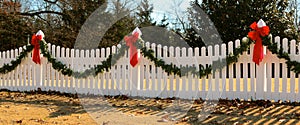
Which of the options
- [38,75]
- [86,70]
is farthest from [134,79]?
[38,75]

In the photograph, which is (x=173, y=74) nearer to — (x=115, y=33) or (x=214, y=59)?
(x=214, y=59)

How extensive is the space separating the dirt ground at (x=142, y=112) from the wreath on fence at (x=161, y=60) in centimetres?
77

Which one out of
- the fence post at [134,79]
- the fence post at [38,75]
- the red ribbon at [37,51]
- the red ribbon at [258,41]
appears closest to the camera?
the red ribbon at [258,41]

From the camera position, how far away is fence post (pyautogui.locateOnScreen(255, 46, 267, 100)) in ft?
24.6

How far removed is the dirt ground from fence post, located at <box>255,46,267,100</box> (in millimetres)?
236

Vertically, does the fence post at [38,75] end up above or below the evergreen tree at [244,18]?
below

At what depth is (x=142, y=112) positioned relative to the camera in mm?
6574

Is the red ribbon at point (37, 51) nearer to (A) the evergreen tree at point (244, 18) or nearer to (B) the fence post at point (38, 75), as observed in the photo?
(B) the fence post at point (38, 75)

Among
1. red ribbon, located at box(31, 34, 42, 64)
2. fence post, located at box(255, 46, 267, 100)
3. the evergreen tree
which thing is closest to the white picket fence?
fence post, located at box(255, 46, 267, 100)

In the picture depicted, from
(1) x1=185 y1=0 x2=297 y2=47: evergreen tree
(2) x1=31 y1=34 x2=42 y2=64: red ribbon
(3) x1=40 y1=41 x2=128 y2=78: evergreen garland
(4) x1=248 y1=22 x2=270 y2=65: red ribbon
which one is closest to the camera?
(4) x1=248 y1=22 x2=270 y2=65: red ribbon

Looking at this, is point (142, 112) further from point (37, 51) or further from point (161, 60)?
point (37, 51)

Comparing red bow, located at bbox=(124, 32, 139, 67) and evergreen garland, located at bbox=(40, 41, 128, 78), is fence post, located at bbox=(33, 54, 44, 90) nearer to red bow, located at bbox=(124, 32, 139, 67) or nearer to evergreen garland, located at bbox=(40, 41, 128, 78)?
evergreen garland, located at bbox=(40, 41, 128, 78)

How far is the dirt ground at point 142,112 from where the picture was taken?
561 centimetres

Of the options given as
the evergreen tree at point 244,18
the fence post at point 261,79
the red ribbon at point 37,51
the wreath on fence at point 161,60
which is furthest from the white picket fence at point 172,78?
the evergreen tree at point 244,18
